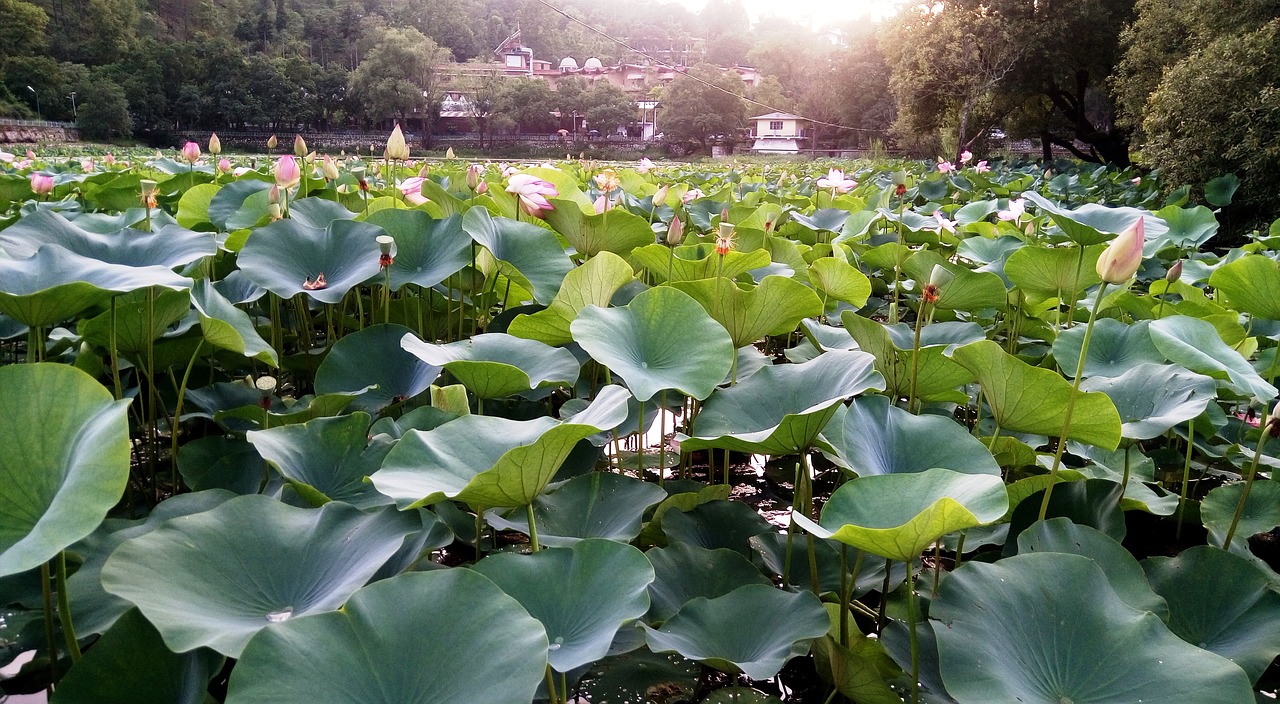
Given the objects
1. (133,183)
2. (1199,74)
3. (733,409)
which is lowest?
(733,409)

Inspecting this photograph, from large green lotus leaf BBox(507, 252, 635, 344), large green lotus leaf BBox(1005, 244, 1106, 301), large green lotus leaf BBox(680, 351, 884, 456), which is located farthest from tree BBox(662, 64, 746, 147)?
large green lotus leaf BBox(680, 351, 884, 456)

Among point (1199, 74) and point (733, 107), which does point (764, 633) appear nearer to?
point (1199, 74)

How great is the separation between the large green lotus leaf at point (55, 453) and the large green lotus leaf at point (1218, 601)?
874 millimetres

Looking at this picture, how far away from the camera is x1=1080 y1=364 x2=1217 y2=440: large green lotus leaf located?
793 mm

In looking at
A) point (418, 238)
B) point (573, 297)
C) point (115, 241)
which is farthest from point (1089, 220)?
point (115, 241)

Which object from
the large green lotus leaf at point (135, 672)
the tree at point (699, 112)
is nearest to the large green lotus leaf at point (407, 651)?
the large green lotus leaf at point (135, 672)

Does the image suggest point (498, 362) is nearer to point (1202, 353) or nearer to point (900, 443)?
point (900, 443)

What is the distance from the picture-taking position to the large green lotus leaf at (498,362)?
2.63 feet

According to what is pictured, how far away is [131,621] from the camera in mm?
507

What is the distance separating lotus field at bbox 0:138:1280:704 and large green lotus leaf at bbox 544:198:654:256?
0.02 m

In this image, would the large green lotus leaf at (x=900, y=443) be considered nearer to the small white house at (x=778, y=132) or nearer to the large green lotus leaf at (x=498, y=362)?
the large green lotus leaf at (x=498, y=362)

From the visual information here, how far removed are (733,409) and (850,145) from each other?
3423cm

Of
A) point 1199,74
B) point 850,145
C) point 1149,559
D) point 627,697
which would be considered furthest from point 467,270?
point 850,145

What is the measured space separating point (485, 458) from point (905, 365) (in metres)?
0.59
